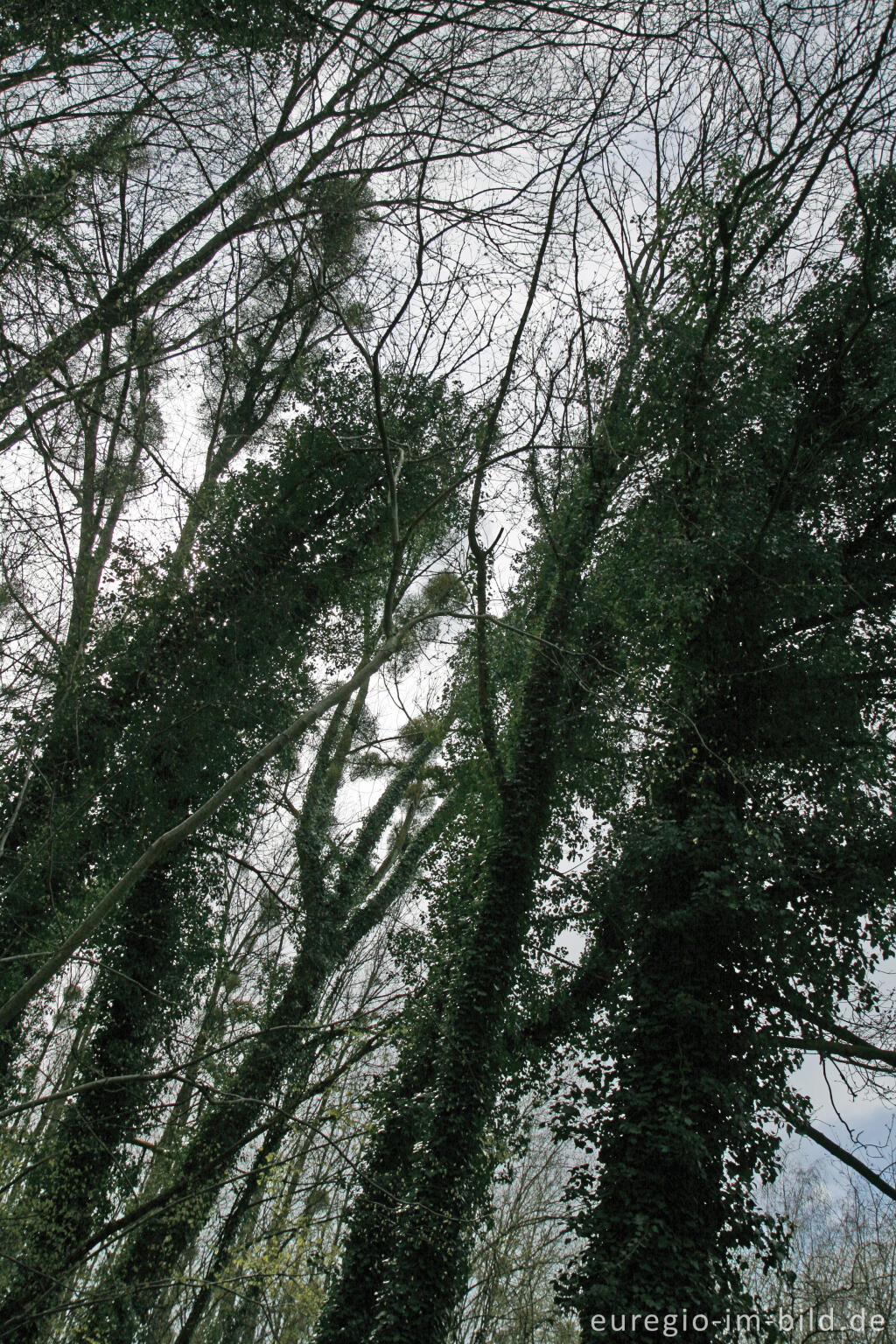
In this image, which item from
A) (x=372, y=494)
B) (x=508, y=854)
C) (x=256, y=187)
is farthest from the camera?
(x=372, y=494)

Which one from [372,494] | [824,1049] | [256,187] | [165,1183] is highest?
[372,494]

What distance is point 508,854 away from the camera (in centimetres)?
769

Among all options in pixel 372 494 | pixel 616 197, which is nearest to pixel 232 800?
pixel 372 494

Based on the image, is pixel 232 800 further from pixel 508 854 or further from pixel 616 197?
pixel 616 197

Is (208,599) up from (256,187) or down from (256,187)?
down

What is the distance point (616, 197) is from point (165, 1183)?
40.7 feet

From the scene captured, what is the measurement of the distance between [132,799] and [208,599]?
88.5 inches

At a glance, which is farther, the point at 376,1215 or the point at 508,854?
the point at 508,854

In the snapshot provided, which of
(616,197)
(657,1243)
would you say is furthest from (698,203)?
(657,1243)

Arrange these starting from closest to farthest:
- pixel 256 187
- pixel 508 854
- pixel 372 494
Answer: pixel 256 187, pixel 508 854, pixel 372 494

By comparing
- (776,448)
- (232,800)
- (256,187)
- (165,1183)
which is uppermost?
(776,448)

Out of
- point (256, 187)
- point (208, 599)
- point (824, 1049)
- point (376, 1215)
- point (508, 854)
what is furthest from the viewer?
point (208, 599)

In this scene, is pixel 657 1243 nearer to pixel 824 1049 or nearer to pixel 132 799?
pixel 824 1049

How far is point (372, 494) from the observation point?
31.2 feet
